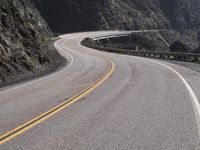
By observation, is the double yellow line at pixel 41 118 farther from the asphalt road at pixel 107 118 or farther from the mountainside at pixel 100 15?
the mountainside at pixel 100 15

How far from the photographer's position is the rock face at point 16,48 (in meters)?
18.3

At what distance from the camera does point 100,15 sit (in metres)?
110

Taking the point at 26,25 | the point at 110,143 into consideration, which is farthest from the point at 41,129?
the point at 26,25

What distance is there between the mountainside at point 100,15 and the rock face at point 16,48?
82.9 metres

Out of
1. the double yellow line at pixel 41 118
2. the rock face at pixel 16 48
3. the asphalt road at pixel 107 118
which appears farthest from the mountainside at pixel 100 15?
the double yellow line at pixel 41 118

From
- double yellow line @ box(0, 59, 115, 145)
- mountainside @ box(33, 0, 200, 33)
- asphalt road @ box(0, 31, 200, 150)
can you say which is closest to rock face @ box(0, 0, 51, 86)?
asphalt road @ box(0, 31, 200, 150)

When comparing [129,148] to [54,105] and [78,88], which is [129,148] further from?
[78,88]

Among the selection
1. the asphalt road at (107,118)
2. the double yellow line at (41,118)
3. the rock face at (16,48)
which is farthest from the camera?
the rock face at (16,48)

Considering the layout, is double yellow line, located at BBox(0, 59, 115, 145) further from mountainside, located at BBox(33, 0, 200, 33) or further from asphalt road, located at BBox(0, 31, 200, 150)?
mountainside, located at BBox(33, 0, 200, 33)

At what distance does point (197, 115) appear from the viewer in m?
8.76

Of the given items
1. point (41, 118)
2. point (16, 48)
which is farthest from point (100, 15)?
point (41, 118)

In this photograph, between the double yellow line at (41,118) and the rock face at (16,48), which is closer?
the double yellow line at (41,118)

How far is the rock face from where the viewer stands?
60.1 feet

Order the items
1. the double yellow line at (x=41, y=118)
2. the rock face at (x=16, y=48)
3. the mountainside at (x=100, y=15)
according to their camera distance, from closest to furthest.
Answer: the double yellow line at (x=41, y=118) < the rock face at (x=16, y=48) < the mountainside at (x=100, y=15)
